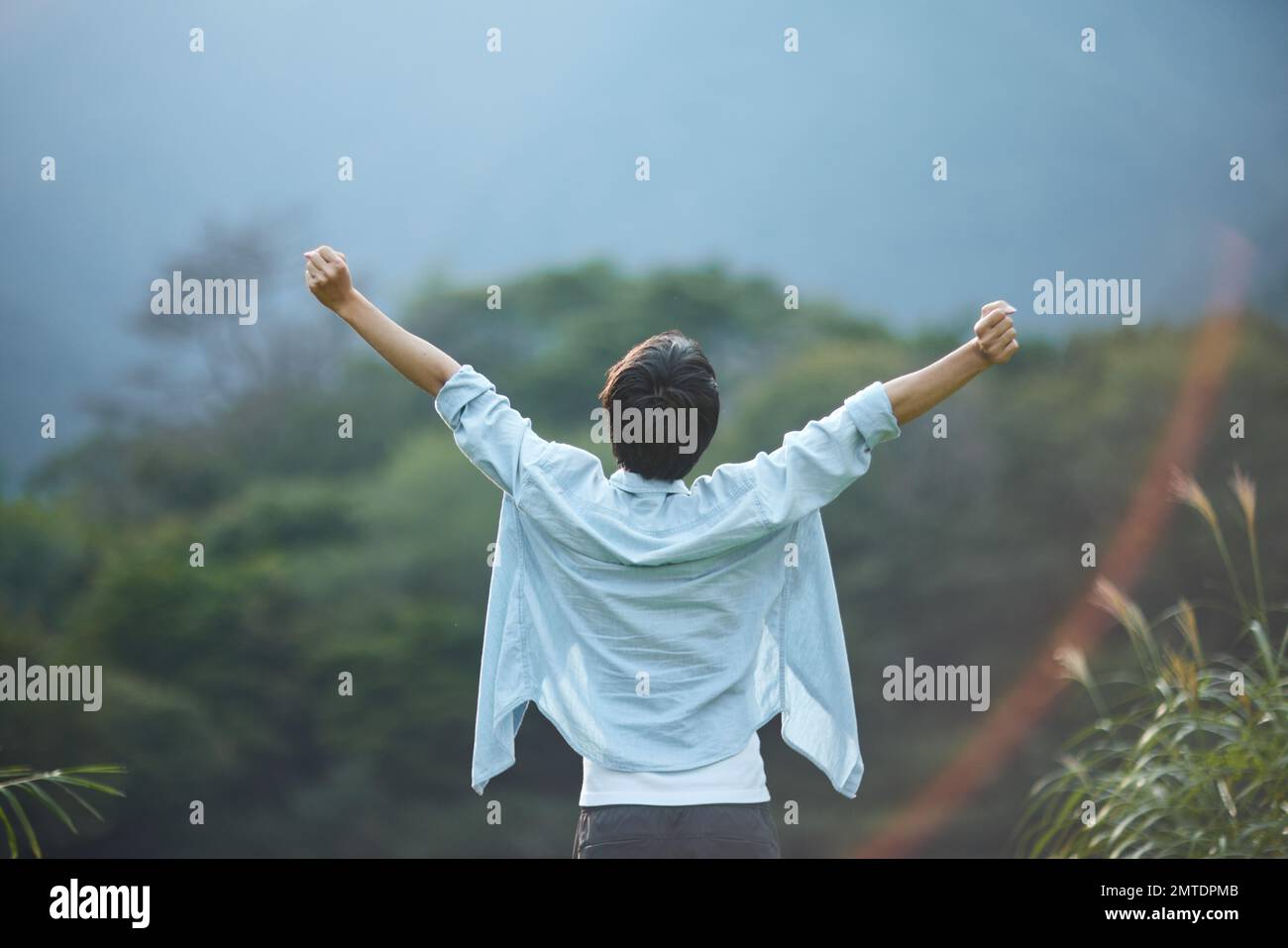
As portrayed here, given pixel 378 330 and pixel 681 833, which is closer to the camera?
Result: pixel 681 833

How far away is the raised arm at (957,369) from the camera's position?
1.39 m

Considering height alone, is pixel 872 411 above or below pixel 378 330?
below

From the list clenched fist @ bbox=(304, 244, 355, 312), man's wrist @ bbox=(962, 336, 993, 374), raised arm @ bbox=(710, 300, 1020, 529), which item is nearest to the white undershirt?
raised arm @ bbox=(710, 300, 1020, 529)

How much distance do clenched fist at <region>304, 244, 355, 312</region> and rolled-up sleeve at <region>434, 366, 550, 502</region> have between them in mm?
151

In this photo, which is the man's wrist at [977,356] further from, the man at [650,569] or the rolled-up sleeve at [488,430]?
the rolled-up sleeve at [488,430]

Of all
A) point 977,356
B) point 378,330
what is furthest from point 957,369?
point 378,330

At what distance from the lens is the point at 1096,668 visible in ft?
24.5

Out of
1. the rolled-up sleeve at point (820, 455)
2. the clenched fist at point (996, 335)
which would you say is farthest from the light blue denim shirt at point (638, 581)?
the clenched fist at point (996, 335)

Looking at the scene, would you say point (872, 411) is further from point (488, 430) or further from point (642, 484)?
point (488, 430)

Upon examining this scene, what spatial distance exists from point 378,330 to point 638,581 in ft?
1.24

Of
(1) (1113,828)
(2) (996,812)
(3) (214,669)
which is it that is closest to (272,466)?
(3) (214,669)

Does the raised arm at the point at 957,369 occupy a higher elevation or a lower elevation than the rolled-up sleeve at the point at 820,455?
higher

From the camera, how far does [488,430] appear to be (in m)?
1.41

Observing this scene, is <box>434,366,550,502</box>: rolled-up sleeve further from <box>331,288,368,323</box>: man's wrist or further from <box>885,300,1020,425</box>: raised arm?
<box>885,300,1020,425</box>: raised arm
